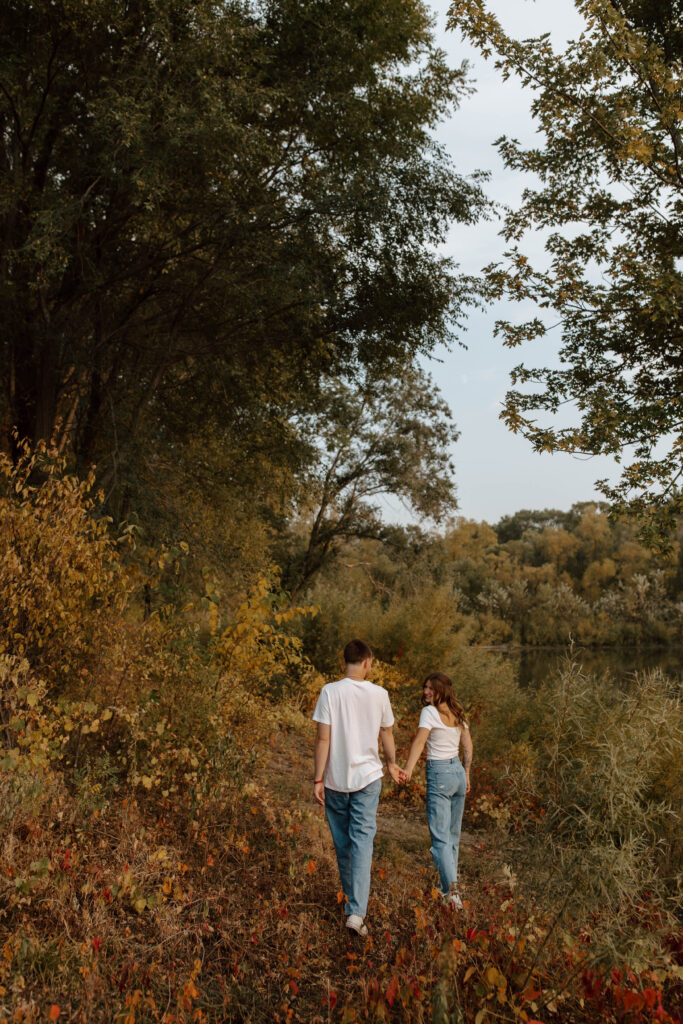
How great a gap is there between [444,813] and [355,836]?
98cm

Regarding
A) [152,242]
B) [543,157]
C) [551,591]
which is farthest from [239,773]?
[551,591]

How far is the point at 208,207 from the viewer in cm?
1027

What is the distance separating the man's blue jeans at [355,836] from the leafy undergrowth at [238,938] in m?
0.26

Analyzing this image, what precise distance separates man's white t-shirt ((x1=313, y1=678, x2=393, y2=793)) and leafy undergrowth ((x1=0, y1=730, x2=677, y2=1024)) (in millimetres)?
822

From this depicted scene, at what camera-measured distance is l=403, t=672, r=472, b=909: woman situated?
5367mm

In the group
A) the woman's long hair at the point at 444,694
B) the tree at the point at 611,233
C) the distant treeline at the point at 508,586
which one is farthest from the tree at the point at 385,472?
the woman's long hair at the point at 444,694

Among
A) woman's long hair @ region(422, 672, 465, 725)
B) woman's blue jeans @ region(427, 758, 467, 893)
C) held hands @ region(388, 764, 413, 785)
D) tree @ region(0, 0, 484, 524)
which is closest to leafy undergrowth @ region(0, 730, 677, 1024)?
woman's blue jeans @ region(427, 758, 467, 893)

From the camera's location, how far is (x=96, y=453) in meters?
12.5

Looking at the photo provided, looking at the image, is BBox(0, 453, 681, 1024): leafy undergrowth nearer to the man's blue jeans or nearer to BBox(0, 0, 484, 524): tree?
Answer: the man's blue jeans

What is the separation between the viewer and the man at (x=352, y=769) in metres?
Answer: 4.66

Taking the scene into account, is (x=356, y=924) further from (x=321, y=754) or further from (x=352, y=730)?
(x=352, y=730)

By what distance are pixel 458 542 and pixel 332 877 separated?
2326cm

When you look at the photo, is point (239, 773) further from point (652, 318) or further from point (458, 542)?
point (458, 542)

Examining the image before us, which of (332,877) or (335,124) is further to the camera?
(335,124)
